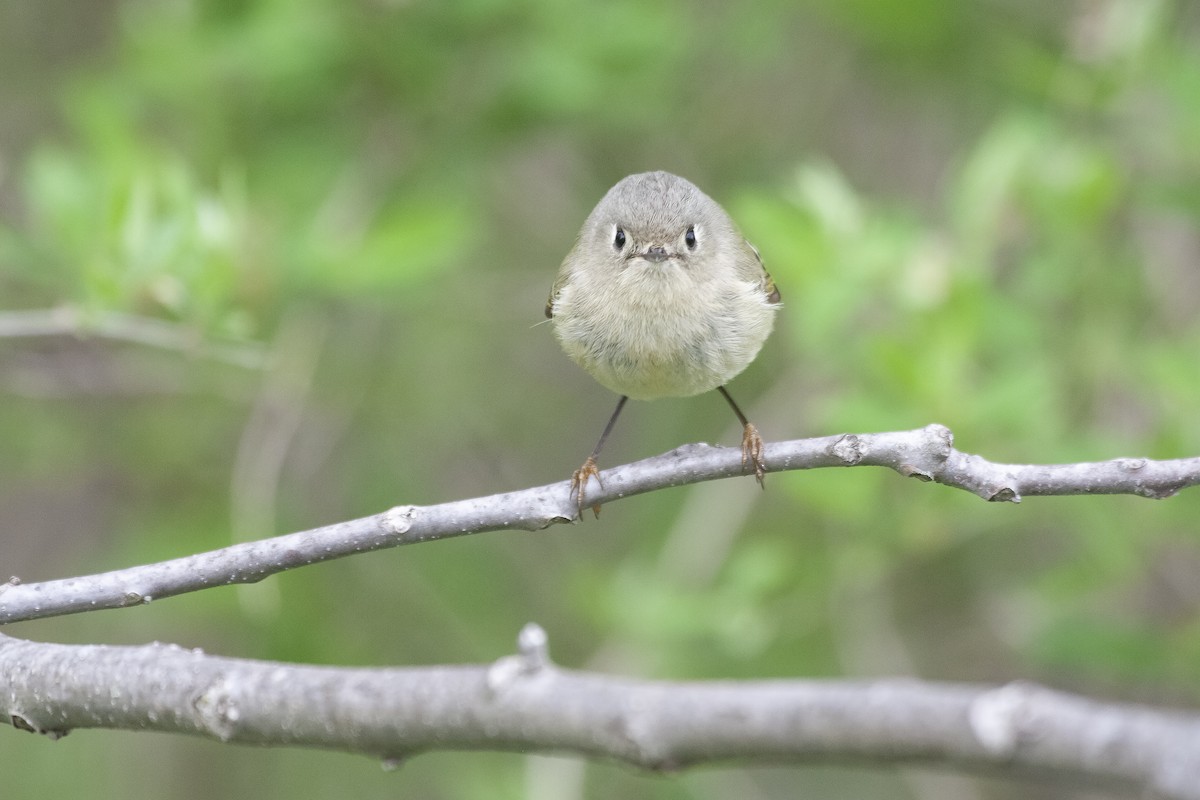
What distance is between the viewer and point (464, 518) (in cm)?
207

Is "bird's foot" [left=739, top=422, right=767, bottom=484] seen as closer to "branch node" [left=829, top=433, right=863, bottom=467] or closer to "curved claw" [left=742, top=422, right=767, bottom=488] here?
"curved claw" [left=742, top=422, right=767, bottom=488]

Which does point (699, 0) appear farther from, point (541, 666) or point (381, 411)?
point (541, 666)

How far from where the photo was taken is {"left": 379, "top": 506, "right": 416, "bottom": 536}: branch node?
2.03 m

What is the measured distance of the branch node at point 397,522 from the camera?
6.64 feet

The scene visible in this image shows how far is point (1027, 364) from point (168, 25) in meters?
3.12

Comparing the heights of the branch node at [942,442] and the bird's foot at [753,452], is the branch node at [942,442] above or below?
below

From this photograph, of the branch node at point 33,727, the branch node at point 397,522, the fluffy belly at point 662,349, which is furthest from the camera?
the fluffy belly at point 662,349

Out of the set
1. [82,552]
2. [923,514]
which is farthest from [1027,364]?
[82,552]

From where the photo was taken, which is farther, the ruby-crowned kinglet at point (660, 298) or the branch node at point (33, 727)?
the ruby-crowned kinglet at point (660, 298)

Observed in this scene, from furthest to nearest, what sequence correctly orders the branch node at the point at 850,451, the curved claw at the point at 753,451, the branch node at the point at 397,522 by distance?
the curved claw at the point at 753,451 → the branch node at the point at 850,451 → the branch node at the point at 397,522

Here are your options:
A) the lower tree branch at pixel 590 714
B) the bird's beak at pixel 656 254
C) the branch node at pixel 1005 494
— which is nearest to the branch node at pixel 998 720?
the lower tree branch at pixel 590 714

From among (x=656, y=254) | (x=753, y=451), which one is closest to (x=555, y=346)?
(x=656, y=254)

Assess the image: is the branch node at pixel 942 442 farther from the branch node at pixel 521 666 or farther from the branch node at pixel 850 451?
the branch node at pixel 521 666

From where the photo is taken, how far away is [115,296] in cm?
307
